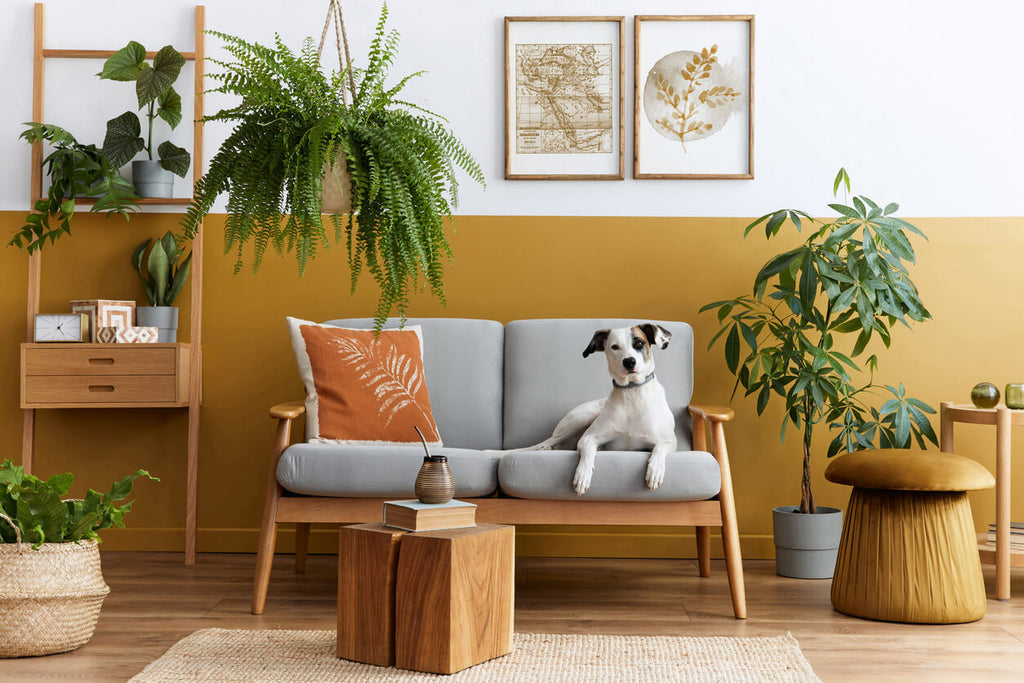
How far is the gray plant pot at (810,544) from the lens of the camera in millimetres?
3121

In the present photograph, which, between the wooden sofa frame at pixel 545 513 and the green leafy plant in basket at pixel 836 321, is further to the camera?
the green leafy plant in basket at pixel 836 321

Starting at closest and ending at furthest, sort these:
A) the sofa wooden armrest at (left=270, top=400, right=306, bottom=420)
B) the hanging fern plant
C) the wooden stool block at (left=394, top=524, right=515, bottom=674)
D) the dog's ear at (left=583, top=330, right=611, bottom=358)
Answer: the hanging fern plant
the wooden stool block at (left=394, top=524, right=515, bottom=674)
the sofa wooden armrest at (left=270, top=400, right=306, bottom=420)
the dog's ear at (left=583, top=330, right=611, bottom=358)

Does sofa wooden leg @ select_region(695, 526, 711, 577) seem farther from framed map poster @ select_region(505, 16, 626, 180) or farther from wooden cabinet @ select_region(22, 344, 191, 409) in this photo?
wooden cabinet @ select_region(22, 344, 191, 409)

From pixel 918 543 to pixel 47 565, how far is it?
7.51 feet

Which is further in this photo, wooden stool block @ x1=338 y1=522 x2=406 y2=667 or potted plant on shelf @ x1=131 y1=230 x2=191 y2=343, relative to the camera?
potted plant on shelf @ x1=131 y1=230 x2=191 y2=343

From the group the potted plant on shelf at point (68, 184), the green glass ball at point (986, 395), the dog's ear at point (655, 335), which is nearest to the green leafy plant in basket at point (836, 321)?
the green glass ball at point (986, 395)

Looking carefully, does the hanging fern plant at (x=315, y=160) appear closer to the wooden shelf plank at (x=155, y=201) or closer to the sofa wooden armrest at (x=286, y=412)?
the sofa wooden armrest at (x=286, y=412)

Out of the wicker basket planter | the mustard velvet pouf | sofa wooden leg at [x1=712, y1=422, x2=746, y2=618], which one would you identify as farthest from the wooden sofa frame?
the wicker basket planter

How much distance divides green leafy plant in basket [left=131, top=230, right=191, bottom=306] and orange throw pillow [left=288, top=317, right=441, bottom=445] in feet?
2.18

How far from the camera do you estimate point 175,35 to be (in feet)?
11.5

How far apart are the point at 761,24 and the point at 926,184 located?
0.88 metres

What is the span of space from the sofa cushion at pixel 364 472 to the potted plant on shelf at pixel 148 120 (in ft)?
4.59

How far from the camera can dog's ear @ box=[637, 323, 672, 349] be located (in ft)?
9.03

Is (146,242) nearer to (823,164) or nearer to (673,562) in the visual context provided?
(673,562)
